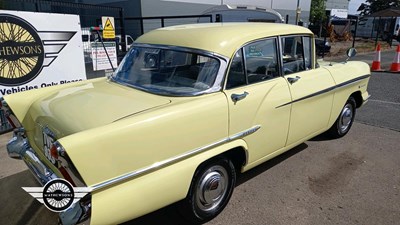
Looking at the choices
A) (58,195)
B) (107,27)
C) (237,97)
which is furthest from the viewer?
(107,27)

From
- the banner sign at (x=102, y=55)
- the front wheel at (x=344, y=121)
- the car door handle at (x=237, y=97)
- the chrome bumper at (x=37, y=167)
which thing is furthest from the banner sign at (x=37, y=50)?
the front wheel at (x=344, y=121)

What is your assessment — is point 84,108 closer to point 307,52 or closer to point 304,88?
point 304,88

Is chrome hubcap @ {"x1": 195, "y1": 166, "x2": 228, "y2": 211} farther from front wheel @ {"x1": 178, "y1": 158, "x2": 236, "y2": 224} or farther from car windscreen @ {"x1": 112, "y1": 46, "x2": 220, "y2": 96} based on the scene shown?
car windscreen @ {"x1": 112, "y1": 46, "x2": 220, "y2": 96}

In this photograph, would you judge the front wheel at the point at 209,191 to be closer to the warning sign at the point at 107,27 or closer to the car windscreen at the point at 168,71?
the car windscreen at the point at 168,71

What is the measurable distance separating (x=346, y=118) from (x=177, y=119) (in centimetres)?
333

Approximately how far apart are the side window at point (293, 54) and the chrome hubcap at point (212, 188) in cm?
135

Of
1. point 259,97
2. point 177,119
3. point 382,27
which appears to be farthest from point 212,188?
point 382,27

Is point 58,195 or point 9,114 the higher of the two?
point 9,114

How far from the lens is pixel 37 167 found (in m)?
2.44

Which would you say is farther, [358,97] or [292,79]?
[358,97]

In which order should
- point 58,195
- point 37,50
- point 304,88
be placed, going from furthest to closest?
point 37,50 → point 304,88 → point 58,195

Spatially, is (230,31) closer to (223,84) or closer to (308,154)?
(223,84)

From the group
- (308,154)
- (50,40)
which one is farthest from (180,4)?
(308,154)

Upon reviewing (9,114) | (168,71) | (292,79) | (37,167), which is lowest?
(37,167)
